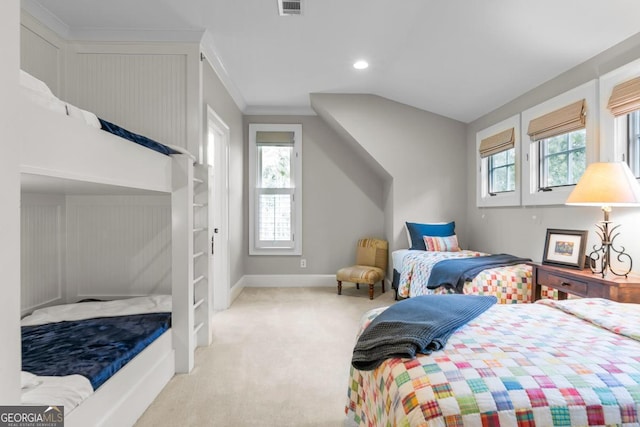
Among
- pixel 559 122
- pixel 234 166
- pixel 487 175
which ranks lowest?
pixel 487 175

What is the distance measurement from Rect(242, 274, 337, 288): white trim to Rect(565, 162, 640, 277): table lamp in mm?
3341

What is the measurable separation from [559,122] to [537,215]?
85cm

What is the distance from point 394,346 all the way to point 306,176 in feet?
13.6

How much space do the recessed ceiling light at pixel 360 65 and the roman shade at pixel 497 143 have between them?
1.63m

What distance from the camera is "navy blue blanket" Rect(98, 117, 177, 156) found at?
A: 1569 millimetres

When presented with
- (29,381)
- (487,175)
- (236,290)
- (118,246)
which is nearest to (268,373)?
(29,381)

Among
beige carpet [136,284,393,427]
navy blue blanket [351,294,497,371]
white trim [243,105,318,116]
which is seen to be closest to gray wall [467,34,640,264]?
navy blue blanket [351,294,497,371]

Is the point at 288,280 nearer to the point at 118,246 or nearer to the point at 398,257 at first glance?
the point at 398,257

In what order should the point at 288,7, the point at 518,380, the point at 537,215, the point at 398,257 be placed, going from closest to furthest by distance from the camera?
1. the point at 518,380
2. the point at 288,7
3. the point at 537,215
4. the point at 398,257

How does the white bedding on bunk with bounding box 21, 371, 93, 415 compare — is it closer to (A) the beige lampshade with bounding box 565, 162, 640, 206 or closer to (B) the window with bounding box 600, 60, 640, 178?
(A) the beige lampshade with bounding box 565, 162, 640, 206

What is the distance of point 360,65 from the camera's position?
3711 mm

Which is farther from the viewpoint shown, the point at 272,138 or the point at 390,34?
the point at 272,138

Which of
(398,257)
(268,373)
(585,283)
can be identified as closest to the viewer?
(585,283)

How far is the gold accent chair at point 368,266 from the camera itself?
4484 mm
